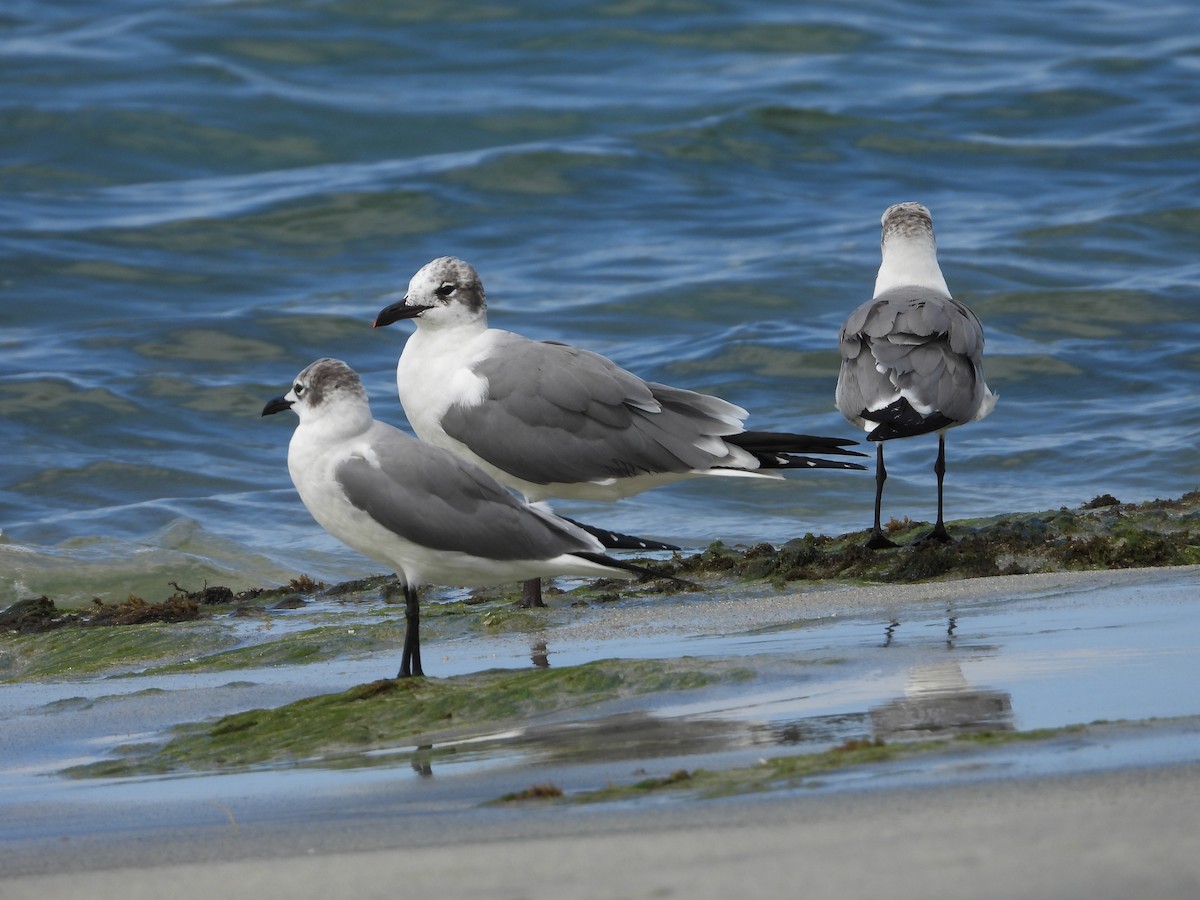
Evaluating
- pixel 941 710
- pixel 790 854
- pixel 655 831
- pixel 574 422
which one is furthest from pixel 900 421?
pixel 790 854

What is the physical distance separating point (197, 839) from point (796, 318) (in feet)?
40.4

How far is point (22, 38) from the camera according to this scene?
76.3 ft

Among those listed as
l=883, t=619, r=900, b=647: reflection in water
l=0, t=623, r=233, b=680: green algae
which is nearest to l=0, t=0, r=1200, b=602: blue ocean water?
l=0, t=623, r=233, b=680: green algae

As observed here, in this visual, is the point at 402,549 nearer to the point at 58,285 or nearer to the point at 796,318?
the point at 796,318

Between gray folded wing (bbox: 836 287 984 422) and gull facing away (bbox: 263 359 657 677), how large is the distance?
2.49 meters

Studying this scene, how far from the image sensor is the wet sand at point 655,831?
9.01 feet

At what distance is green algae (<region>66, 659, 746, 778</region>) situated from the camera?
454 centimetres

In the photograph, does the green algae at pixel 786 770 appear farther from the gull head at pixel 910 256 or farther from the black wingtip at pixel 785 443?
the gull head at pixel 910 256

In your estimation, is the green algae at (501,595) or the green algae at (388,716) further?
the green algae at (501,595)

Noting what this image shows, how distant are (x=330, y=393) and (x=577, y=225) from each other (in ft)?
43.6

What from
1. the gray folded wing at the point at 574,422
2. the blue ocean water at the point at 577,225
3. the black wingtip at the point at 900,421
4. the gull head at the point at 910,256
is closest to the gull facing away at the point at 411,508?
the gray folded wing at the point at 574,422

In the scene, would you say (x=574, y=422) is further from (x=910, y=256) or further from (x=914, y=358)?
(x=910, y=256)

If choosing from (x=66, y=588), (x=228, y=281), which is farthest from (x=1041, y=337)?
(x=66, y=588)

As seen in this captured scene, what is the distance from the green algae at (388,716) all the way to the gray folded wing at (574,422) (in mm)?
2185
